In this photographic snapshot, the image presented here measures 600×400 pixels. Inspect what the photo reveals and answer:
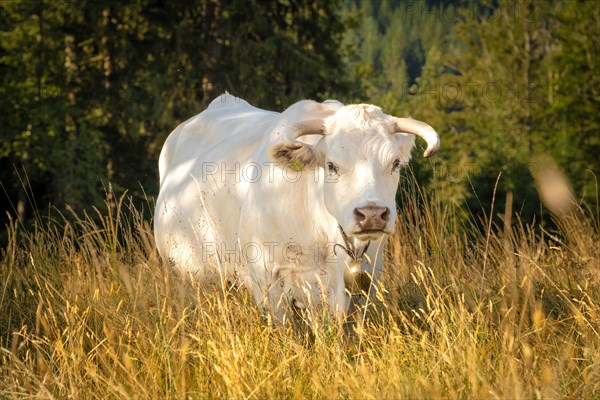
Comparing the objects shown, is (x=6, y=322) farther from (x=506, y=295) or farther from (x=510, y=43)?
(x=510, y=43)

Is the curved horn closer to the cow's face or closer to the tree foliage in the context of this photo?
the cow's face

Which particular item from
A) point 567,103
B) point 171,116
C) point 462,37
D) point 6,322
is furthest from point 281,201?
point 462,37

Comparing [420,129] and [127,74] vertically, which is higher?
[420,129]

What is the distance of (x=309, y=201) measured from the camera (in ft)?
18.1

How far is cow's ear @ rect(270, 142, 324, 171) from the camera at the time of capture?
17.4ft

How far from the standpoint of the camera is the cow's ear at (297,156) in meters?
5.31

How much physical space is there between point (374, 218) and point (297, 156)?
0.81 m

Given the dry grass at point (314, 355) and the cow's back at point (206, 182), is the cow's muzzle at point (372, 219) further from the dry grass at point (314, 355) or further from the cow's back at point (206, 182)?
the cow's back at point (206, 182)

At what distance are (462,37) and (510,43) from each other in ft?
10.1

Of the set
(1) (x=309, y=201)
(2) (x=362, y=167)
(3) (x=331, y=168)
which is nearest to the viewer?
(2) (x=362, y=167)

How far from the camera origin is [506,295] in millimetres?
5324

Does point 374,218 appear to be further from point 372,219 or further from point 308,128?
point 308,128

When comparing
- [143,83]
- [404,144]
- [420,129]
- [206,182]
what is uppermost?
[420,129]

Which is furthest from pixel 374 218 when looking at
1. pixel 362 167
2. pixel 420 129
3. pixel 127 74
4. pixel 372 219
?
pixel 127 74
